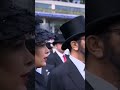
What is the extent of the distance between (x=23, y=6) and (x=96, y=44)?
0.31 meters

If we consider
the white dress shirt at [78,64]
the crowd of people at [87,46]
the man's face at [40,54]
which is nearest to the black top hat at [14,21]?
the crowd of people at [87,46]

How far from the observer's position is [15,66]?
1145mm

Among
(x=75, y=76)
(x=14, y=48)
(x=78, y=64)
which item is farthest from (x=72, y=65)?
(x=14, y=48)

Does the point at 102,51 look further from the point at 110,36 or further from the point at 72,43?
the point at 72,43

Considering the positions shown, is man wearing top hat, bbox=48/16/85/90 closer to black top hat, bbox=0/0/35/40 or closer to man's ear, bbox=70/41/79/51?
man's ear, bbox=70/41/79/51

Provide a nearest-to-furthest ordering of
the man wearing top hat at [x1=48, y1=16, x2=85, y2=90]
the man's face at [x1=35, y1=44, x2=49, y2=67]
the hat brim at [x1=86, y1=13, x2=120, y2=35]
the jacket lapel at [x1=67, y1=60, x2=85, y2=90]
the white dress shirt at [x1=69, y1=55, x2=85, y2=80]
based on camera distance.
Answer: the hat brim at [x1=86, y1=13, x2=120, y2=35] < the jacket lapel at [x1=67, y1=60, x2=85, y2=90] < the man wearing top hat at [x1=48, y1=16, x2=85, y2=90] < the white dress shirt at [x1=69, y1=55, x2=85, y2=80] < the man's face at [x1=35, y1=44, x2=49, y2=67]

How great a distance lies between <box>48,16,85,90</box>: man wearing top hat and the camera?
2.47m

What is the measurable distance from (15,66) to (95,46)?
296mm

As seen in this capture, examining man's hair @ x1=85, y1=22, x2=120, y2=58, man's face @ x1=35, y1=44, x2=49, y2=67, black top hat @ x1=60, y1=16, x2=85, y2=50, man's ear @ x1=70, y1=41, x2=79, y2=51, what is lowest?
man's face @ x1=35, y1=44, x2=49, y2=67

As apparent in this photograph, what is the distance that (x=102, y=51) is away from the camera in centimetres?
107

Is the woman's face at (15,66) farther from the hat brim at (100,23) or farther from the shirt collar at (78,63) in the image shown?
the shirt collar at (78,63)

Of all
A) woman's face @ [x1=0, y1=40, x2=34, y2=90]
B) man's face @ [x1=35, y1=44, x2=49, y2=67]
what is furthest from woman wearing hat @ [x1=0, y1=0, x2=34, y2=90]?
man's face @ [x1=35, y1=44, x2=49, y2=67]

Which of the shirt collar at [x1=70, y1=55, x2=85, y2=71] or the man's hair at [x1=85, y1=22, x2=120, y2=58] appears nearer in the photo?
the man's hair at [x1=85, y1=22, x2=120, y2=58]

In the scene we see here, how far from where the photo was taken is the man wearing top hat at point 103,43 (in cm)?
105
